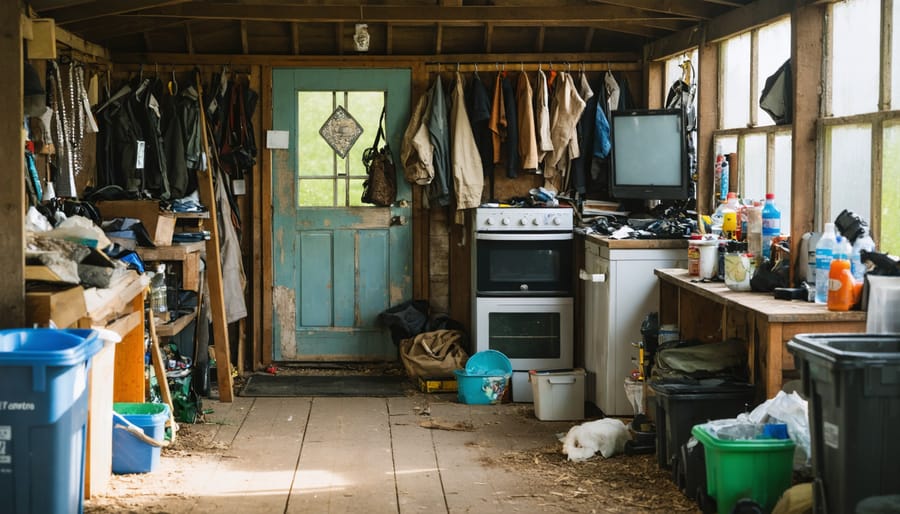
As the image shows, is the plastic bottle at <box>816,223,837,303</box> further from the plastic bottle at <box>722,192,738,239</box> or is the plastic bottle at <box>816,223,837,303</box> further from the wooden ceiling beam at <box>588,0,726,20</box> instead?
the wooden ceiling beam at <box>588,0,726,20</box>

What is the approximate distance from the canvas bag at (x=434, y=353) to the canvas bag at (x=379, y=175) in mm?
1032

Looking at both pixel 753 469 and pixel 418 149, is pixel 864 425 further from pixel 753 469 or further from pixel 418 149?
pixel 418 149

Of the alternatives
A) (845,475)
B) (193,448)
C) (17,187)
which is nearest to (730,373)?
(845,475)

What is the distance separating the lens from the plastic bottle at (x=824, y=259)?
4.51m

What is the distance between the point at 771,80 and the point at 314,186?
3.65 m

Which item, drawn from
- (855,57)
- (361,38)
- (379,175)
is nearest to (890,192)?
(855,57)

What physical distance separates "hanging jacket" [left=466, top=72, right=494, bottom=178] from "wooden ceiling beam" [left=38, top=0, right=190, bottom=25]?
7.30 feet

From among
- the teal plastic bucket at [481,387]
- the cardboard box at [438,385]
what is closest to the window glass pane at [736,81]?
the teal plastic bucket at [481,387]

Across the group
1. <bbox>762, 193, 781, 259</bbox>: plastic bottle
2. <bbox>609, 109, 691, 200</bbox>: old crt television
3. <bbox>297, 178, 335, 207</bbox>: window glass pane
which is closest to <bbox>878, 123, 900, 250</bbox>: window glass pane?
<bbox>762, 193, 781, 259</bbox>: plastic bottle

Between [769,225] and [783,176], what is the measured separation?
0.56m

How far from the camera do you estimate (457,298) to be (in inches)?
315

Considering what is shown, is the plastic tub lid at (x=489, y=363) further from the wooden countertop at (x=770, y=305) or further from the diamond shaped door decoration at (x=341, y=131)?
the diamond shaped door decoration at (x=341, y=131)

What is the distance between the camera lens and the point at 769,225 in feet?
16.9

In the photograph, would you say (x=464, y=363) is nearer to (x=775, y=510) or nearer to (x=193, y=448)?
(x=193, y=448)
